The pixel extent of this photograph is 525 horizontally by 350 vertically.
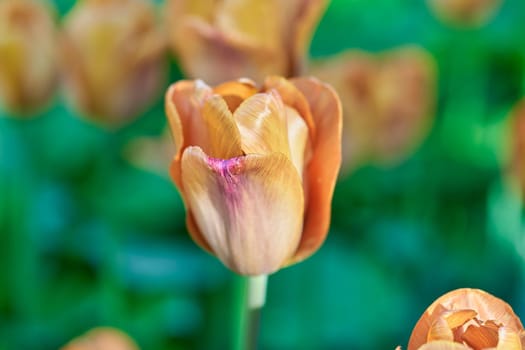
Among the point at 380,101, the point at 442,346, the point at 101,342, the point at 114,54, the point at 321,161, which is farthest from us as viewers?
the point at 380,101

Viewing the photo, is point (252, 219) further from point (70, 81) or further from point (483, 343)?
point (70, 81)

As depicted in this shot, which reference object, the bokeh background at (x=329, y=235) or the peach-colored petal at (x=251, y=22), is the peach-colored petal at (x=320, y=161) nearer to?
the peach-colored petal at (x=251, y=22)

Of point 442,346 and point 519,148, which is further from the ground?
point 442,346

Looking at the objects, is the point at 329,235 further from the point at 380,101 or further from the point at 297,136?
the point at 297,136

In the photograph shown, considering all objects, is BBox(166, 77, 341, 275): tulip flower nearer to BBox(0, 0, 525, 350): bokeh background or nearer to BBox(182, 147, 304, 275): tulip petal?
BBox(182, 147, 304, 275): tulip petal

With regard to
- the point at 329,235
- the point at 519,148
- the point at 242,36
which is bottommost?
the point at 329,235

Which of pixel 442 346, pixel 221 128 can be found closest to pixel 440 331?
pixel 442 346

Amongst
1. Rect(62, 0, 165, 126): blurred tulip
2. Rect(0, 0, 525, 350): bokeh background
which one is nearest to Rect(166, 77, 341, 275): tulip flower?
Rect(62, 0, 165, 126): blurred tulip
